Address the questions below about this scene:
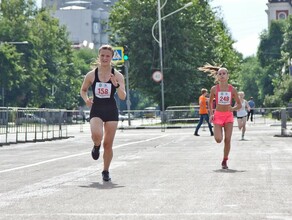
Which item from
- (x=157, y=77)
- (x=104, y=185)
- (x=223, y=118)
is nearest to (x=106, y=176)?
(x=104, y=185)

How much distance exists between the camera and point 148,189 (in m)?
12.1

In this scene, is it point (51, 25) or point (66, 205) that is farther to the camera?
point (51, 25)

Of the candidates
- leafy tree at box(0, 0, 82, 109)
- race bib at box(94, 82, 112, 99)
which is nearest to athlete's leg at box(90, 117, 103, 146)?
race bib at box(94, 82, 112, 99)

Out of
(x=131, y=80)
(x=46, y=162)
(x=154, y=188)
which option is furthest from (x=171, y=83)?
(x=154, y=188)

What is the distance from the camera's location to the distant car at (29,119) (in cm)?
3167

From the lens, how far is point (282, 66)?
145375 millimetres

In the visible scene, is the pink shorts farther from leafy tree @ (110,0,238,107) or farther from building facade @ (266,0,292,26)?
building facade @ (266,0,292,26)

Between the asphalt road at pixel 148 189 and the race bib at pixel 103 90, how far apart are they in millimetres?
1100

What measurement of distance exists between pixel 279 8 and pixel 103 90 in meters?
184

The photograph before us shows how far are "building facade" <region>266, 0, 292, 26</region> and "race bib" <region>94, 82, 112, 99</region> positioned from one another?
18141 centimetres

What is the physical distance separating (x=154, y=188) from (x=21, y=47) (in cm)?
8715

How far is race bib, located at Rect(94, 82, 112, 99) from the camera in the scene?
13.9 m

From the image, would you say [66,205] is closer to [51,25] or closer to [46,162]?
[46,162]

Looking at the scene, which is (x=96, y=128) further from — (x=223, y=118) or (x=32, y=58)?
(x=32, y=58)
